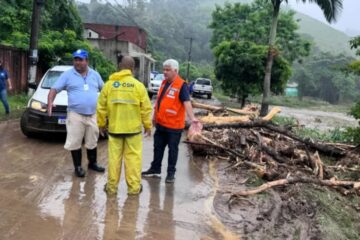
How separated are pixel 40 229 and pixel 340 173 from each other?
6307 mm

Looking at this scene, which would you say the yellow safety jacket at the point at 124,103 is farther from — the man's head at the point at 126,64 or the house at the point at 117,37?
the house at the point at 117,37

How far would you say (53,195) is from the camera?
20.7ft

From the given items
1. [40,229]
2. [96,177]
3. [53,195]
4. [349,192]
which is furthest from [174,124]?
[349,192]

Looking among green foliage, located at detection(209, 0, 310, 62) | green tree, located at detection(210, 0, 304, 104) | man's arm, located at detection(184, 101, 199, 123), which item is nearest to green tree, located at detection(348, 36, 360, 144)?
man's arm, located at detection(184, 101, 199, 123)

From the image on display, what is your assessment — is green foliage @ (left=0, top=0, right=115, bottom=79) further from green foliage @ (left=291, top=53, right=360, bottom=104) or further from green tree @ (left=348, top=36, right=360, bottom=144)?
green foliage @ (left=291, top=53, right=360, bottom=104)

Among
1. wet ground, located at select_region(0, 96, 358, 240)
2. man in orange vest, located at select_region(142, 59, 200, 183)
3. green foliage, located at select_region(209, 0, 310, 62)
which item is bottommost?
wet ground, located at select_region(0, 96, 358, 240)

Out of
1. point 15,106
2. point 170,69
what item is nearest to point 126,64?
point 170,69

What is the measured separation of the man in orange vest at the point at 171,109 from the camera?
692 centimetres

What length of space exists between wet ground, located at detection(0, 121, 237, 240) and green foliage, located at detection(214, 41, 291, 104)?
70.3 ft

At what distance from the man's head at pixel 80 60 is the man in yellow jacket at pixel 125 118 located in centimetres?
98

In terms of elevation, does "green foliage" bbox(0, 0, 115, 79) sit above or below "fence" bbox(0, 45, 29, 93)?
above

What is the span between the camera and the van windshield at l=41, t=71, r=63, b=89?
1098 cm

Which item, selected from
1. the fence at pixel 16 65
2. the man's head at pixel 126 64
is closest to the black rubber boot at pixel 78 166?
the man's head at pixel 126 64

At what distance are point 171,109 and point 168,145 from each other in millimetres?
622
